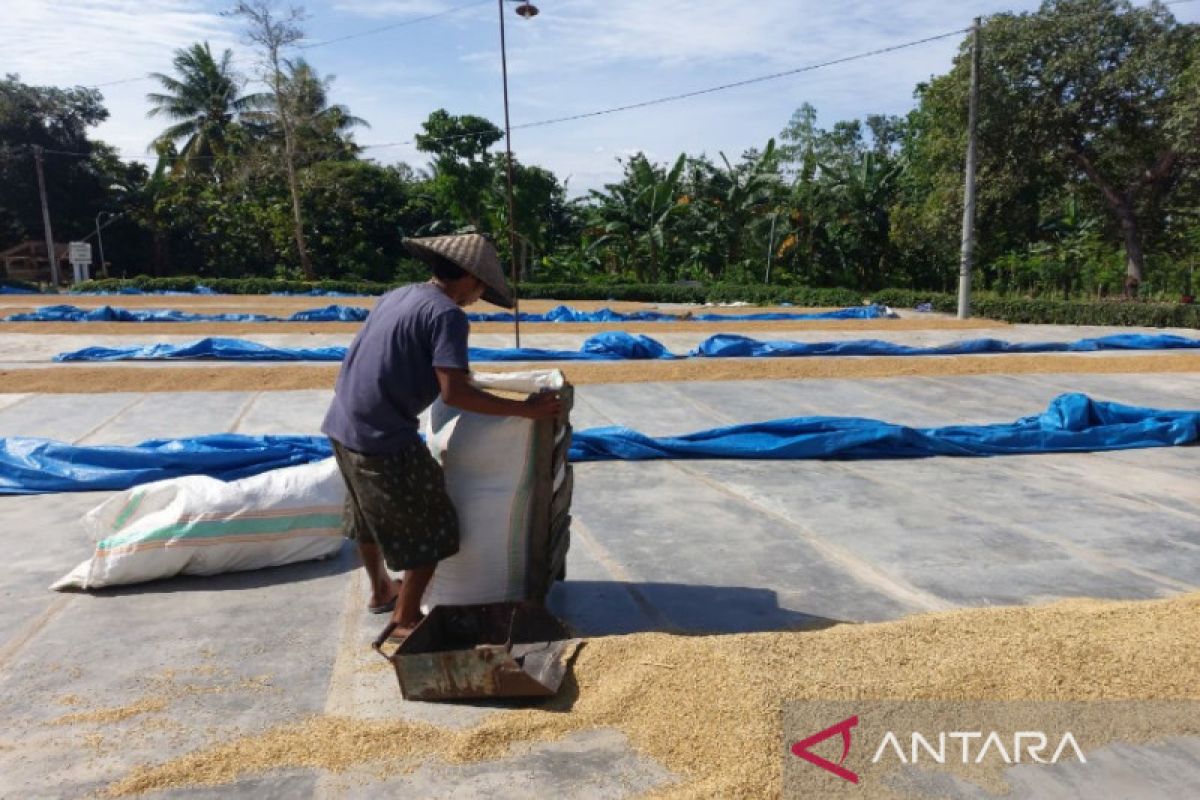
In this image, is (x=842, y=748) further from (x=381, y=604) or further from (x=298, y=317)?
(x=298, y=317)

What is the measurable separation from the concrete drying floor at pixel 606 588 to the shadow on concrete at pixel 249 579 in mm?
13

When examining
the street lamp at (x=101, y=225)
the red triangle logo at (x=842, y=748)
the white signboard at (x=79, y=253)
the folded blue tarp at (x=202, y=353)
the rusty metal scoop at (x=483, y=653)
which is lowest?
the red triangle logo at (x=842, y=748)

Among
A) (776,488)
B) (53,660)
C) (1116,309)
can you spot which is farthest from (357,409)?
(1116,309)

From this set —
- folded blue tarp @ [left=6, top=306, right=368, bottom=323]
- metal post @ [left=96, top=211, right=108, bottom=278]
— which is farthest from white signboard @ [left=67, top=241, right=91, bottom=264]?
folded blue tarp @ [left=6, top=306, right=368, bottom=323]

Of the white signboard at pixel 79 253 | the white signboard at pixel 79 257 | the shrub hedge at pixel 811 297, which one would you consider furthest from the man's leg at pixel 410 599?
the white signboard at pixel 79 253

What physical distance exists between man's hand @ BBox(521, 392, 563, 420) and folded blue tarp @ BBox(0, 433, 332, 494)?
301cm

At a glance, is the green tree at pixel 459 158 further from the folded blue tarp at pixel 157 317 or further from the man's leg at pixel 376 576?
the man's leg at pixel 376 576

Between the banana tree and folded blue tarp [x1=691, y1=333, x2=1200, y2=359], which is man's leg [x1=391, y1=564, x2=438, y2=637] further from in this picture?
the banana tree

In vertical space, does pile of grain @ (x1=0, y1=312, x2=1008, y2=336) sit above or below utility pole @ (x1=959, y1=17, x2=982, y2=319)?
below

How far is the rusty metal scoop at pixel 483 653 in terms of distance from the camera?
9.15 feet

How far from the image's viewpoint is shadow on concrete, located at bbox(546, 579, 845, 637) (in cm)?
354

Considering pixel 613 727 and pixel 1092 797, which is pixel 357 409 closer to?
→ pixel 613 727

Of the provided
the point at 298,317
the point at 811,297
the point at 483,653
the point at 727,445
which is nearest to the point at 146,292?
the point at 298,317

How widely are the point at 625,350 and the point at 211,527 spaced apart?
8468 mm
